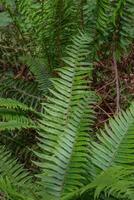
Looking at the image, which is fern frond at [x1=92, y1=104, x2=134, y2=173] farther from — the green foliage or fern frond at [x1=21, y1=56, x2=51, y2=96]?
fern frond at [x1=21, y1=56, x2=51, y2=96]

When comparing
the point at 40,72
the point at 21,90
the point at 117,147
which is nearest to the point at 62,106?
the point at 117,147

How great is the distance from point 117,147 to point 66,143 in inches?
11.7

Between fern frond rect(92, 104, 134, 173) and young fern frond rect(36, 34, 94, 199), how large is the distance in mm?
81

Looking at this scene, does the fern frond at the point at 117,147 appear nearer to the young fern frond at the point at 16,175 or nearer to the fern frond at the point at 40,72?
the young fern frond at the point at 16,175

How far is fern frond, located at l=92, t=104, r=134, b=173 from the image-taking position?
273 cm

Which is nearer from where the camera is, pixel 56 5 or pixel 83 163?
pixel 83 163

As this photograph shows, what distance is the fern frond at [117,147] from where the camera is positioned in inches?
107

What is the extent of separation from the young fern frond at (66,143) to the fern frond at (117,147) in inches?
3.2

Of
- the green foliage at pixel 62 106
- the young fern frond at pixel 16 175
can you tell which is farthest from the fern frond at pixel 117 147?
the young fern frond at pixel 16 175

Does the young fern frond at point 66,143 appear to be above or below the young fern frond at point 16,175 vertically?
above

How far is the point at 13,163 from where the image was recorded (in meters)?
3.03

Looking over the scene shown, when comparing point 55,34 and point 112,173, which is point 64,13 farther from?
point 112,173

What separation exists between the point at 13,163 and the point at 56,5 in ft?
4.18

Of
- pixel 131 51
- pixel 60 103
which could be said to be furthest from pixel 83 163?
pixel 131 51
